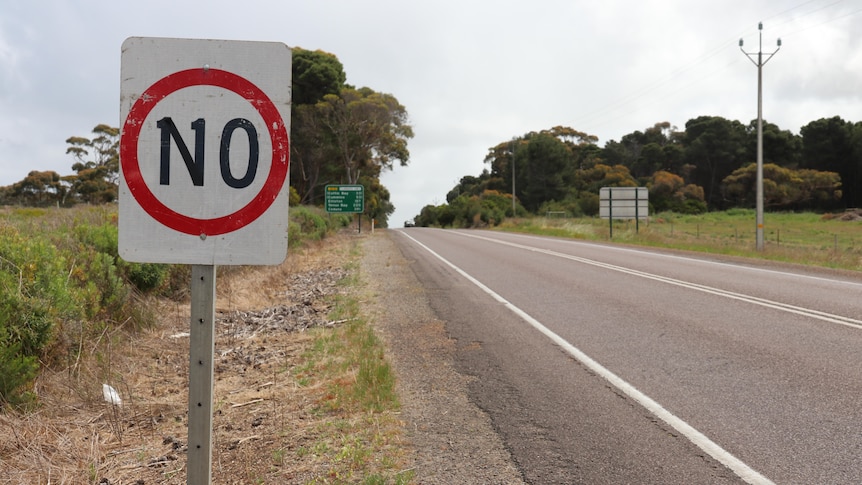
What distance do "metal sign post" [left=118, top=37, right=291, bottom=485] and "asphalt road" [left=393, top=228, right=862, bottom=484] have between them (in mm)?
2264

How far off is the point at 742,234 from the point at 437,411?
41.0 metres

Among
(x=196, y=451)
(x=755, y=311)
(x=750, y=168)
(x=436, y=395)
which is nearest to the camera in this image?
(x=196, y=451)

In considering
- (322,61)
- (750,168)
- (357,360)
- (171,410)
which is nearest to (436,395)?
(357,360)

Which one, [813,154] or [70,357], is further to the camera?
[813,154]

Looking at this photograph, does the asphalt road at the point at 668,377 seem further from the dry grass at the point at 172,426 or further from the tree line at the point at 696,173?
the tree line at the point at 696,173

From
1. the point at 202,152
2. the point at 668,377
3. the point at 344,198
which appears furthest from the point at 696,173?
the point at 202,152

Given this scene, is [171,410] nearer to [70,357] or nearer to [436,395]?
[70,357]

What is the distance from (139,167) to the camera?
2.45 m

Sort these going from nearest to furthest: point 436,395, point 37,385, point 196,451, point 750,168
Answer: point 196,451, point 37,385, point 436,395, point 750,168

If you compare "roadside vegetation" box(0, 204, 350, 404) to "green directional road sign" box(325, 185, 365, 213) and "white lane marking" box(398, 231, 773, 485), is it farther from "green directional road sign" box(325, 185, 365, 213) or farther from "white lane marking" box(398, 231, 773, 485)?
"green directional road sign" box(325, 185, 365, 213)

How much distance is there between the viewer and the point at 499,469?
3920mm

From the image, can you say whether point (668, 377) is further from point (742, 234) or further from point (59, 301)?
point (742, 234)

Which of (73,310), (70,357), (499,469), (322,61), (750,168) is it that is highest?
(322,61)

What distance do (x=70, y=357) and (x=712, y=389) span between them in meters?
5.55
